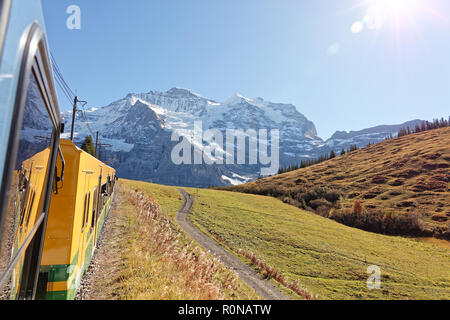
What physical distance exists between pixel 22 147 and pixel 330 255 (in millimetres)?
25012

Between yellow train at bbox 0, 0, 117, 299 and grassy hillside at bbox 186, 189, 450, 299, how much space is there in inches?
494

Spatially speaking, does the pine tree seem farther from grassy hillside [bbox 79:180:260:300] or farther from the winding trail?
grassy hillside [bbox 79:180:260:300]

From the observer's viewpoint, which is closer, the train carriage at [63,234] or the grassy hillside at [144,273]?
the train carriage at [63,234]

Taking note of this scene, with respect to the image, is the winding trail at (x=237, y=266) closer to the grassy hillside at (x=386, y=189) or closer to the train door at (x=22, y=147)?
the train door at (x=22, y=147)

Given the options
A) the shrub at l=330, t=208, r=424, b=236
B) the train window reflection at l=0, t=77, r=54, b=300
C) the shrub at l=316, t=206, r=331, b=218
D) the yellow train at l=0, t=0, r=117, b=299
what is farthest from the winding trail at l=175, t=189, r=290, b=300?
the shrub at l=316, t=206, r=331, b=218

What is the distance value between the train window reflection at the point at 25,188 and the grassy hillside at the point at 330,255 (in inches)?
552

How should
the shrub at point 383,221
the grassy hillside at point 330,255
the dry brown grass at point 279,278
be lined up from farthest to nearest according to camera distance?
1. the shrub at point 383,221
2. the grassy hillside at point 330,255
3. the dry brown grass at point 279,278

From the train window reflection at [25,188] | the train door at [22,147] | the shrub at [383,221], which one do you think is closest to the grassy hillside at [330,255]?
the shrub at [383,221]

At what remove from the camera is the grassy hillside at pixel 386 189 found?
4119 cm

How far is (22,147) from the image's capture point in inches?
66.1

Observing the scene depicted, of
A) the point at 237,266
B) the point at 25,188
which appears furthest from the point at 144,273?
the point at 237,266

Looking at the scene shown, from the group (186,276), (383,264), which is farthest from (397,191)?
(186,276)

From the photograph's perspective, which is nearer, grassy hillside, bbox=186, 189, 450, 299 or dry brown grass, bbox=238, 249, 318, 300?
dry brown grass, bbox=238, 249, 318, 300

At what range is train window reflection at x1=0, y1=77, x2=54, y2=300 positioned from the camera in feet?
5.32
